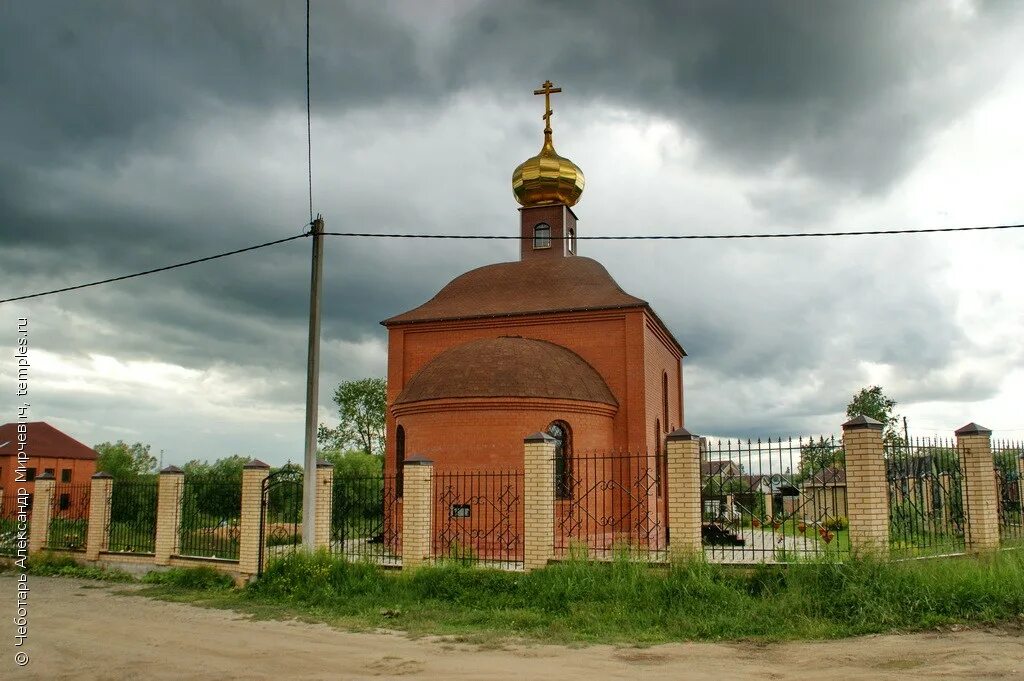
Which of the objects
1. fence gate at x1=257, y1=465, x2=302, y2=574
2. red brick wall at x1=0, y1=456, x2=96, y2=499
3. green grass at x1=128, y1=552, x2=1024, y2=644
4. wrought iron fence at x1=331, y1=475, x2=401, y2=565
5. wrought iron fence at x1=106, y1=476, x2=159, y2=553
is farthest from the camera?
red brick wall at x1=0, y1=456, x2=96, y2=499

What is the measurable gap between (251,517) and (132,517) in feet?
13.7

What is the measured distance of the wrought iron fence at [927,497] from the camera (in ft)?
31.3

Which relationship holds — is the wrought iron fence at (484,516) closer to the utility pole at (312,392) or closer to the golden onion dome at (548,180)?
the utility pole at (312,392)

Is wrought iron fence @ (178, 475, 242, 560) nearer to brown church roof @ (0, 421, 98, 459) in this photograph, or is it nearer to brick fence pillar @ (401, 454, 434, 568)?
brick fence pillar @ (401, 454, 434, 568)

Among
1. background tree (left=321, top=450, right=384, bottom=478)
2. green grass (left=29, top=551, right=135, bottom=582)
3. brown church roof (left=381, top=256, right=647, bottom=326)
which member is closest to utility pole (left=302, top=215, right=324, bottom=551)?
green grass (left=29, top=551, right=135, bottom=582)

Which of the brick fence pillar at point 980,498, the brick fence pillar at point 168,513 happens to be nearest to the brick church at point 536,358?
the brick fence pillar at point 168,513

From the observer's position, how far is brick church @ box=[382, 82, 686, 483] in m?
14.3

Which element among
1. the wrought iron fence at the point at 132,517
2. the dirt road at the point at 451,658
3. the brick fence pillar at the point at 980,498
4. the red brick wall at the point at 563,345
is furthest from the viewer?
the red brick wall at the point at 563,345

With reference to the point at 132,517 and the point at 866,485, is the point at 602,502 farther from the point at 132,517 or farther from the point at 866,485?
the point at 132,517

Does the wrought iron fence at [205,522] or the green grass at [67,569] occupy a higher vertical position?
the wrought iron fence at [205,522]

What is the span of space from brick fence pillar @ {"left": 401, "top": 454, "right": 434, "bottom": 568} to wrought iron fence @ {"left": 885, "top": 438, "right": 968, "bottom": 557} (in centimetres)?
588

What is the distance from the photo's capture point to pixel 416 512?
1091 centimetres

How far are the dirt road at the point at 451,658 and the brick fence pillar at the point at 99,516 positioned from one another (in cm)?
569

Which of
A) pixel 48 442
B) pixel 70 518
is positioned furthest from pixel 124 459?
pixel 70 518
